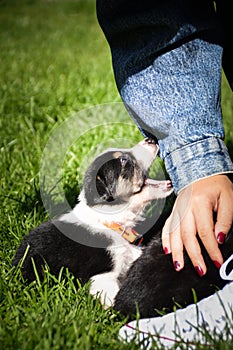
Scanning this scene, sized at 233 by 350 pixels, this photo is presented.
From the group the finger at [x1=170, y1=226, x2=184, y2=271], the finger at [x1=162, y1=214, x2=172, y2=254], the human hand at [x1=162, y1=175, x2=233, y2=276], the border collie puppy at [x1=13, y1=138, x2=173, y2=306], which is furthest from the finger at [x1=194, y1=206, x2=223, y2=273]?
the border collie puppy at [x1=13, y1=138, x2=173, y2=306]

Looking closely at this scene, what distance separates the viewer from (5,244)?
124 inches

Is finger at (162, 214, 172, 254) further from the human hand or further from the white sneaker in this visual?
the white sneaker

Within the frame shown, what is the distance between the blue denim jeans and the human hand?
0.06 m

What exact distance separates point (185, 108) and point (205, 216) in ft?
1.62

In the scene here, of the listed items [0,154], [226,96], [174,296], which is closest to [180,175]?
[174,296]

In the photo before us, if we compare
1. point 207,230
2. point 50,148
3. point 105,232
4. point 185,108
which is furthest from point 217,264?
point 50,148

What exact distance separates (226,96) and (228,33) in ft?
11.0

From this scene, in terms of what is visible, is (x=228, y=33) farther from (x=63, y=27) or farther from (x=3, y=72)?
(x=63, y=27)

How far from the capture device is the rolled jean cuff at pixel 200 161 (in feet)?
7.58

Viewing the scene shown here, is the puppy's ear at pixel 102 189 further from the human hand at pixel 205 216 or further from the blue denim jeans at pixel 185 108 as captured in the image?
the human hand at pixel 205 216

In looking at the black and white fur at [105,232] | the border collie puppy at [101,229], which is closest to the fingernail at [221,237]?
the black and white fur at [105,232]

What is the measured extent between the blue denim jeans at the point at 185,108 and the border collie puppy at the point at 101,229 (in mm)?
534

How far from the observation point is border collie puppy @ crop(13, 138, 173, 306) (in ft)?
9.57

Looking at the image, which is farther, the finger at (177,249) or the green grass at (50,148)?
the finger at (177,249)
